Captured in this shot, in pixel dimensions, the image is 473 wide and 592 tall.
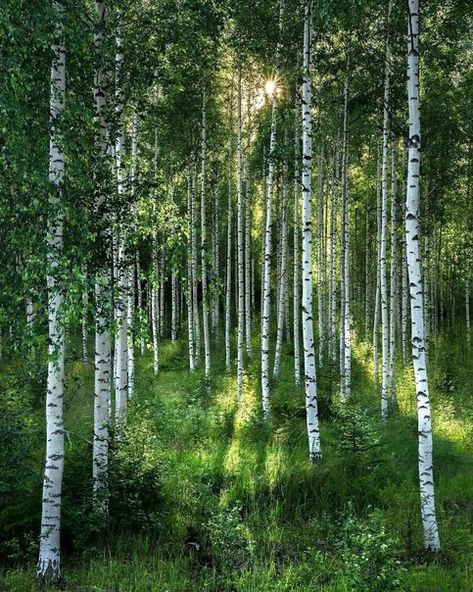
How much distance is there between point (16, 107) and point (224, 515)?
17.8ft

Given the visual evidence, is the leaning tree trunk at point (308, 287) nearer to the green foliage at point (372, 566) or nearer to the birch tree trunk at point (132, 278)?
the birch tree trunk at point (132, 278)

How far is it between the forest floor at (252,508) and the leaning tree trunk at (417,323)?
1.71ft

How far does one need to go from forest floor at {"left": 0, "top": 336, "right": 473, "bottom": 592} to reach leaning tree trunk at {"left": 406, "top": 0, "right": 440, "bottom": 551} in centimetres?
52

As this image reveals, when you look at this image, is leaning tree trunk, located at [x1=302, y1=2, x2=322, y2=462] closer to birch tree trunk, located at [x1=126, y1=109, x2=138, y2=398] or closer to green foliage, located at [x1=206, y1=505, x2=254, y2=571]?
birch tree trunk, located at [x1=126, y1=109, x2=138, y2=398]

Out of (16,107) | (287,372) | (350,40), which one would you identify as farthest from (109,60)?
(287,372)

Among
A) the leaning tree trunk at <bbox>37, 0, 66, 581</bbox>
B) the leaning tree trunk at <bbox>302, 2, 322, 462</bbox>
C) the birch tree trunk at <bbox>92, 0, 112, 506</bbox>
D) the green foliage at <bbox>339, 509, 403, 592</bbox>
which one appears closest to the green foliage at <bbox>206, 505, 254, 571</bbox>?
the green foliage at <bbox>339, 509, 403, 592</bbox>

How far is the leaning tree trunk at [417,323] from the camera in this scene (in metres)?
7.00

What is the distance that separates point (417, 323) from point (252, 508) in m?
3.68

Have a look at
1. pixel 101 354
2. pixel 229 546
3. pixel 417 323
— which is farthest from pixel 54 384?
pixel 417 323

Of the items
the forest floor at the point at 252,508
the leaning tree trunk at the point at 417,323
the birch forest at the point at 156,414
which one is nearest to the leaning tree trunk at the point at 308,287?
the birch forest at the point at 156,414

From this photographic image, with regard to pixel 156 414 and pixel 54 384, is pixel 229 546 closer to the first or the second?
pixel 54 384

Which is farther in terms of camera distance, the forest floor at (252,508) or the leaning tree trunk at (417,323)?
the leaning tree trunk at (417,323)

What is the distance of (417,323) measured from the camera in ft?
24.2

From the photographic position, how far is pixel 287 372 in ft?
59.5
